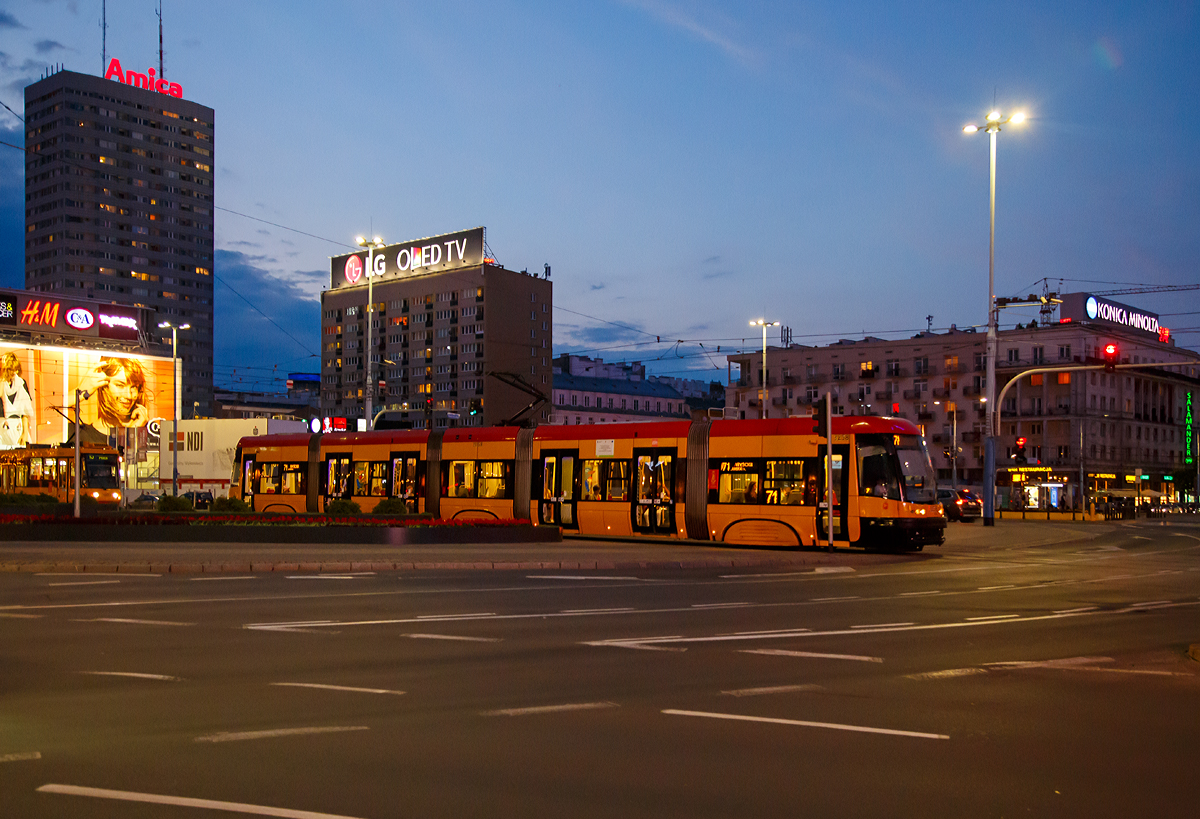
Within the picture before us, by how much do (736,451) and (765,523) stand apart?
197 centimetres

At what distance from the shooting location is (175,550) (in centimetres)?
2292

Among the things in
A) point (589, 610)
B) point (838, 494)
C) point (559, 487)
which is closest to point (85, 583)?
point (589, 610)

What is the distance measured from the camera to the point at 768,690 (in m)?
8.16

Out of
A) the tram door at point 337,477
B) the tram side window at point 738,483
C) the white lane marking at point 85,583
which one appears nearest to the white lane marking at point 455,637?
the white lane marking at point 85,583

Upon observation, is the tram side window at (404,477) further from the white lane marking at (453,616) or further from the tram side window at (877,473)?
the white lane marking at (453,616)

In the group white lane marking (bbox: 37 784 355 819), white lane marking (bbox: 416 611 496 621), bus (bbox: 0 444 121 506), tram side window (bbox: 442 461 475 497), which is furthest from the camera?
bus (bbox: 0 444 121 506)

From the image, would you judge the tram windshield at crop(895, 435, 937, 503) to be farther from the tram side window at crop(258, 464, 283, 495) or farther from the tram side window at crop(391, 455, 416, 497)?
the tram side window at crop(258, 464, 283, 495)

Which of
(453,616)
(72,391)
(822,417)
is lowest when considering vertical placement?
(453,616)

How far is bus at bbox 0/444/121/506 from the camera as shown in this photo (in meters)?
42.9

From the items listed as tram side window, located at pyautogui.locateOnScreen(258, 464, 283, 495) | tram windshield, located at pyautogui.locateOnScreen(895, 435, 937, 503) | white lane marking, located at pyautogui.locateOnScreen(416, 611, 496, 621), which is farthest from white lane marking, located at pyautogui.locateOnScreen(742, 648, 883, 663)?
tram side window, located at pyautogui.locateOnScreen(258, 464, 283, 495)

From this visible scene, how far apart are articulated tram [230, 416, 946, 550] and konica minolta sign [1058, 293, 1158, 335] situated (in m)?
65.6

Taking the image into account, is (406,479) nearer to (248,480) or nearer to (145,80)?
(248,480)

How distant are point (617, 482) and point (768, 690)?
1973cm

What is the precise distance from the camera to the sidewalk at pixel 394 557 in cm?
1953
